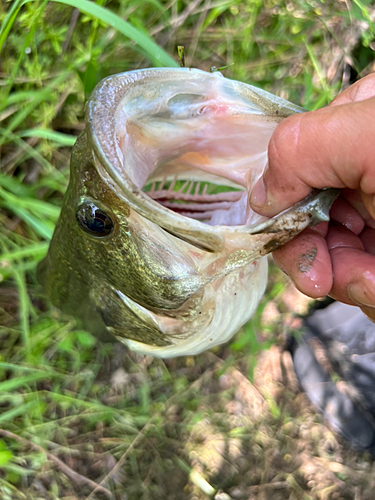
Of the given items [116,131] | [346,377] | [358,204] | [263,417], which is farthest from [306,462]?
[116,131]

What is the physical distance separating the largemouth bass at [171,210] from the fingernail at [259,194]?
0.05m

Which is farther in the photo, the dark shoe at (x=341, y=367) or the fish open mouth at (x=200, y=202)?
the dark shoe at (x=341, y=367)

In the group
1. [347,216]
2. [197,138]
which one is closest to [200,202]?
[197,138]

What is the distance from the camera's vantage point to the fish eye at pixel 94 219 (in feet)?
3.48

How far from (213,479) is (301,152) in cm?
248

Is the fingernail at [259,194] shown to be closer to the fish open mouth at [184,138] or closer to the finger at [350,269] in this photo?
the fish open mouth at [184,138]

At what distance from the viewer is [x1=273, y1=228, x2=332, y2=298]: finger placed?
46.7 inches

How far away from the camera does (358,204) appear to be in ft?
4.23

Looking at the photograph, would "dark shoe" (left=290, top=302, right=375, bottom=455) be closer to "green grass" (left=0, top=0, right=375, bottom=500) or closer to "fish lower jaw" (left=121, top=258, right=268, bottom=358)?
"green grass" (left=0, top=0, right=375, bottom=500)

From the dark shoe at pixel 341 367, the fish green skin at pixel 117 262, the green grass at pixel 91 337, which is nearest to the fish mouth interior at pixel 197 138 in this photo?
the fish green skin at pixel 117 262

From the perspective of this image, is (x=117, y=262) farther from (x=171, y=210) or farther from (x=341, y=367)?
(x=341, y=367)

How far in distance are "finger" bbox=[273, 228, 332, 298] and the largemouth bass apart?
0.17 metres

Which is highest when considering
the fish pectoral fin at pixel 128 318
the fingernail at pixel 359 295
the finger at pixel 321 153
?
the finger at pixel 321 153

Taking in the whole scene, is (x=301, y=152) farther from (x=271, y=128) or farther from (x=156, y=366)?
(x=156, y=366)
